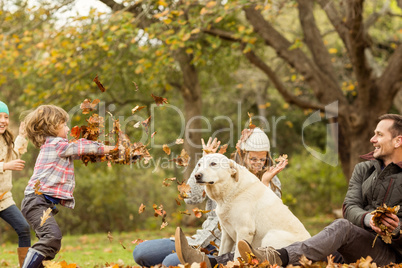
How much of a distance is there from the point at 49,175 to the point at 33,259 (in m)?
0.76

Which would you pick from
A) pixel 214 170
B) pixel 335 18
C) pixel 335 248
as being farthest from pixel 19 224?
pixel 335 18

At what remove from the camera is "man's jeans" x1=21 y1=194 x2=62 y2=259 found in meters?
4.38

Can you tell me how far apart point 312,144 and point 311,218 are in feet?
15.1

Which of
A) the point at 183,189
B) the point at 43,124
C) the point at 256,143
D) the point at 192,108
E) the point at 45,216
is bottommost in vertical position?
the point at 45,216

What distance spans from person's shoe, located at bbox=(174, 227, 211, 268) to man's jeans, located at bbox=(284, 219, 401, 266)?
75 cm

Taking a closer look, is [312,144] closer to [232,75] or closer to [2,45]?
[232,75]

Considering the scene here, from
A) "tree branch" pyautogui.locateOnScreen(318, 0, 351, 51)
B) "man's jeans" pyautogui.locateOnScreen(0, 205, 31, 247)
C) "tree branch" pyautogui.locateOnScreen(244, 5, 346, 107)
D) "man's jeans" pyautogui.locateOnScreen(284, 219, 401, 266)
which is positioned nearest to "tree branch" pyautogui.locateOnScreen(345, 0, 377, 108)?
"tree branch" pyautogui.locateOnScreen(244, 5, 346, 107)

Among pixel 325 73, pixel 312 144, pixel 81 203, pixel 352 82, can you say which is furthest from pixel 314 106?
pixel 312 144

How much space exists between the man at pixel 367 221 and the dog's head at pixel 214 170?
0.67m

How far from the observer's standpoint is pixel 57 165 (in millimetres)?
4594

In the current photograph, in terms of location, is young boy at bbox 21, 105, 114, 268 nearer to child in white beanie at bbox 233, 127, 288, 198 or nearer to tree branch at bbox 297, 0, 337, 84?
child in white beanie at bbox 233, 127, 288, 198

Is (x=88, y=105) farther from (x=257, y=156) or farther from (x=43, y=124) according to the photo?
A: (x=257, y=156)

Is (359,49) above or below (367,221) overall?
above

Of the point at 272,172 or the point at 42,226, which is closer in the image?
the point at 42,226
